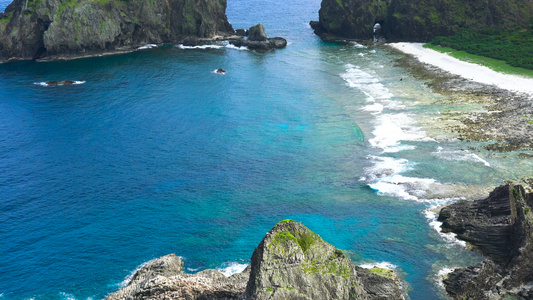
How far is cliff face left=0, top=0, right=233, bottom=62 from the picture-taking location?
414 ft

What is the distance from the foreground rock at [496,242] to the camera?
1596 inches

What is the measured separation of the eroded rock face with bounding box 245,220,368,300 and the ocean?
60.6 ft

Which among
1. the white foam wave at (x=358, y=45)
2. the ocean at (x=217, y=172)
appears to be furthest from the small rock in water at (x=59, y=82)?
the white foam wave at (x=358, y=45)

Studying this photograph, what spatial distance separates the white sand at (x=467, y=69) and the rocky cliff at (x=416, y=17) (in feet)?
22.4

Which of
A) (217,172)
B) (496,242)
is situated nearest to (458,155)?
(496,242)

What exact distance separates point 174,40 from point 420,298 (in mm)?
125154

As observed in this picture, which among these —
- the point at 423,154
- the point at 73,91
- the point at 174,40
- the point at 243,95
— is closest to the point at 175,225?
the point at 423,154

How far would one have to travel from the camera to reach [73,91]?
10469 cm

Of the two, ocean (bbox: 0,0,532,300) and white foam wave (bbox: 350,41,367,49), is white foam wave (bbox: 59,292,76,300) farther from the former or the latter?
white foam wave (bbox: 350,41,367,49)

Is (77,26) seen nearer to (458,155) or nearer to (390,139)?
(390,139)

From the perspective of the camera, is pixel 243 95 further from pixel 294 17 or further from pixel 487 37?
pixel 294 17

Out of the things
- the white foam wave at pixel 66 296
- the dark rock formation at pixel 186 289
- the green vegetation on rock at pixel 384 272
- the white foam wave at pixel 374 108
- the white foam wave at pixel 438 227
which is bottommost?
the white foam wave at pixel 66 296

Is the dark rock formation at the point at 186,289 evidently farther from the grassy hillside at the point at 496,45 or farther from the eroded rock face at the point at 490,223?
the grassy hillside at the point at 496,45

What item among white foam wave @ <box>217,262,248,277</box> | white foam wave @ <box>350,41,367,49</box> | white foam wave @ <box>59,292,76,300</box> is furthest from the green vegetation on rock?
white foam wave @ <box>350,41,367,49</box>
